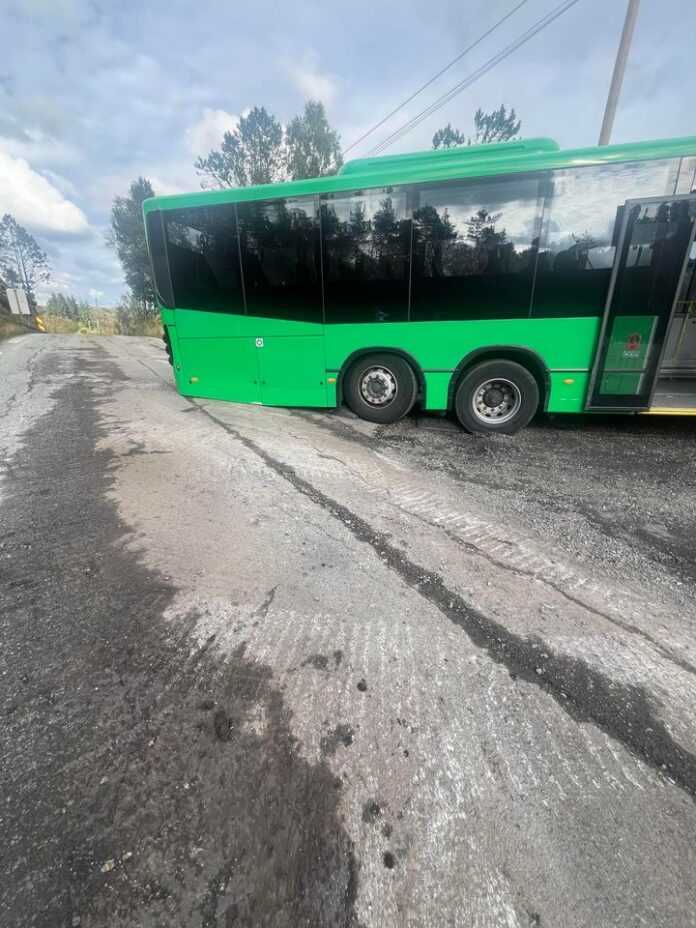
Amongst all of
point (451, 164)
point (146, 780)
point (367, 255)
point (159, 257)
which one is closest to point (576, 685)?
point (146, 780)

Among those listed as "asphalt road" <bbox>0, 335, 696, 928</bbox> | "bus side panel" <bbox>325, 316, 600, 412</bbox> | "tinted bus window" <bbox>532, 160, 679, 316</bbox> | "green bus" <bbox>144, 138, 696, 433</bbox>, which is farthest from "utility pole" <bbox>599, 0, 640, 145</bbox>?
"asphalt road" <bbox>0, 335, 696, 928</bbox>

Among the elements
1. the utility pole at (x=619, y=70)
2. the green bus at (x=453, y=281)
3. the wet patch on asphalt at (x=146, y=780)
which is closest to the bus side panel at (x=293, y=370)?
the green bus at (x=453, y=281)

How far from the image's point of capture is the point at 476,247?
5.06m

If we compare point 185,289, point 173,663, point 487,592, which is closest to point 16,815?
A: point 173,663

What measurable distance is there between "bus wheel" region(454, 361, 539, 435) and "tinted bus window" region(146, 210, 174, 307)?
5.07 m

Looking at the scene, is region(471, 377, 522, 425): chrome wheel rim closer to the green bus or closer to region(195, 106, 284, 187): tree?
the green bus

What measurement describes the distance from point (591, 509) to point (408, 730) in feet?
9.24

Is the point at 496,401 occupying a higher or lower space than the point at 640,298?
lower

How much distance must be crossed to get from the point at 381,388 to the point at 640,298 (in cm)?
341

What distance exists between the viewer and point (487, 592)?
2482 mm

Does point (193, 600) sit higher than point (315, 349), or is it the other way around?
point (315, 349)

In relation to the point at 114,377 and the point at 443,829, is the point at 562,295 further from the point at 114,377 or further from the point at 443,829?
the point at 114,377

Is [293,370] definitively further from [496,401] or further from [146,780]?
[146,780]

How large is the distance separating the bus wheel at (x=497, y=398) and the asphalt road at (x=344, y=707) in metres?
1.97
